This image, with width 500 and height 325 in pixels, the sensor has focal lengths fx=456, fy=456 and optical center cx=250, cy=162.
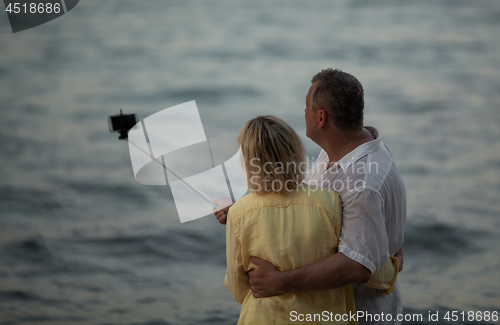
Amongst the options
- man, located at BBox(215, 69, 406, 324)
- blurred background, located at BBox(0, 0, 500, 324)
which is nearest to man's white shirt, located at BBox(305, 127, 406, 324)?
man, located at BBox(215, 69, 406, 324)

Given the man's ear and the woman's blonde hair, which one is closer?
the woman's blonde hair

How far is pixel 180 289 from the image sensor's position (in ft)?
Result: 14.6

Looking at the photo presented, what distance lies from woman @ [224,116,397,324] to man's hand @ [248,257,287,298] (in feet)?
0.06

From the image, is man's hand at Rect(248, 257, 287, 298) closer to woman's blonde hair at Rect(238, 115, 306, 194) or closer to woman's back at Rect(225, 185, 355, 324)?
woman's back at Rect(225, 185, 355, 324)

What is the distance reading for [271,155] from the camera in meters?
1.20

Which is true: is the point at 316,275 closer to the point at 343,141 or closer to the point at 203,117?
the point at 343,141

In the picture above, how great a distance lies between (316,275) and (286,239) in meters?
0.12

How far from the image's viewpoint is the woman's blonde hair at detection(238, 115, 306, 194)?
119 cm

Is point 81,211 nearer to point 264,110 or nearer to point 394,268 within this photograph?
point 264,110

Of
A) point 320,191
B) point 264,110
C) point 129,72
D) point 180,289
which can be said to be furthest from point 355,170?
point 129,72

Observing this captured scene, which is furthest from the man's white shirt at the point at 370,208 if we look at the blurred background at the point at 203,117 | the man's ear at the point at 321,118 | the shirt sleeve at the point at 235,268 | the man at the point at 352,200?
the blurred background at the point at 203,117

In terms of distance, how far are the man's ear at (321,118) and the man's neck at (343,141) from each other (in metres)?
0.05

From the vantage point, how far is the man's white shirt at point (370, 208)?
1.23 meters

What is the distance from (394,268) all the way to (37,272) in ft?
14.7
